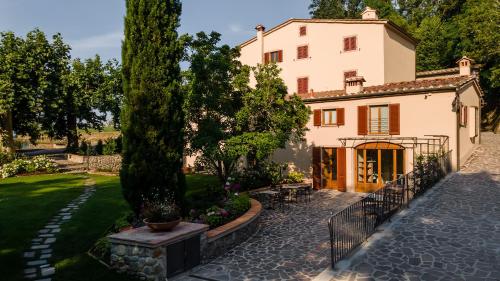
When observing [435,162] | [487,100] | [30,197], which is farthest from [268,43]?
[487,100]

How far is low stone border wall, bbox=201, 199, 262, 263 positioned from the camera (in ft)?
33.0

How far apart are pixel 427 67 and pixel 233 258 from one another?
130 feet

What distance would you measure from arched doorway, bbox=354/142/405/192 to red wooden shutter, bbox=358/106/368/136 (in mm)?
807

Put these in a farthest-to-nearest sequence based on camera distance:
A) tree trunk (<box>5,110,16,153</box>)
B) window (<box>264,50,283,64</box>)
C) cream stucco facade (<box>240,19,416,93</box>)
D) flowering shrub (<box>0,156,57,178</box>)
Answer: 1. window (<box>264,50,283,64</box>)
2. tree trunk (<box>5,110,16,153</box>)
3. flowering shrub (<box>0,156,57,178</box>)
4. cream stucco facade (<box>240,19,416,93</box>)

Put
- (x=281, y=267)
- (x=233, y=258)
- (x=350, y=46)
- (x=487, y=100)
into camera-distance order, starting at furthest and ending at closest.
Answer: (x=487, y=100) < (x=350, y=46) < (x=233, y=258) < (x=281, y=267)

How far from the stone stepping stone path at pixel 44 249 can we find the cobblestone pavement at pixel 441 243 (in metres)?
7.29

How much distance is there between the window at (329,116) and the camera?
21.8m

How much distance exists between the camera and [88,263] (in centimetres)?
935

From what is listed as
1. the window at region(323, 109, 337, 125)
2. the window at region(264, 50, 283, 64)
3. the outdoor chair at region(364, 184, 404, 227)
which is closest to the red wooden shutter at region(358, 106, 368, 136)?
the window at region(323, 109, 337, 125)

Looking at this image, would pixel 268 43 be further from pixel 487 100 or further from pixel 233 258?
pixel 487 100

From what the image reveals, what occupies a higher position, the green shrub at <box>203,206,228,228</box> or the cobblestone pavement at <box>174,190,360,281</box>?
the green shrub at <box>203,206,228,228</box>

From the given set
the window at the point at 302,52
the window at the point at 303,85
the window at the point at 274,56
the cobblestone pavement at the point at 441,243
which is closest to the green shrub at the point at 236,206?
the cobblestone pavement at the point at 441,243

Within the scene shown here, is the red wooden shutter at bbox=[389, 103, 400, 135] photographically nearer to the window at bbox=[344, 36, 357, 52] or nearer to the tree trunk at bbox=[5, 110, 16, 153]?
the window at bbox=[344, 36, 357, 52]

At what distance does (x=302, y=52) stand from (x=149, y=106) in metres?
21.4
